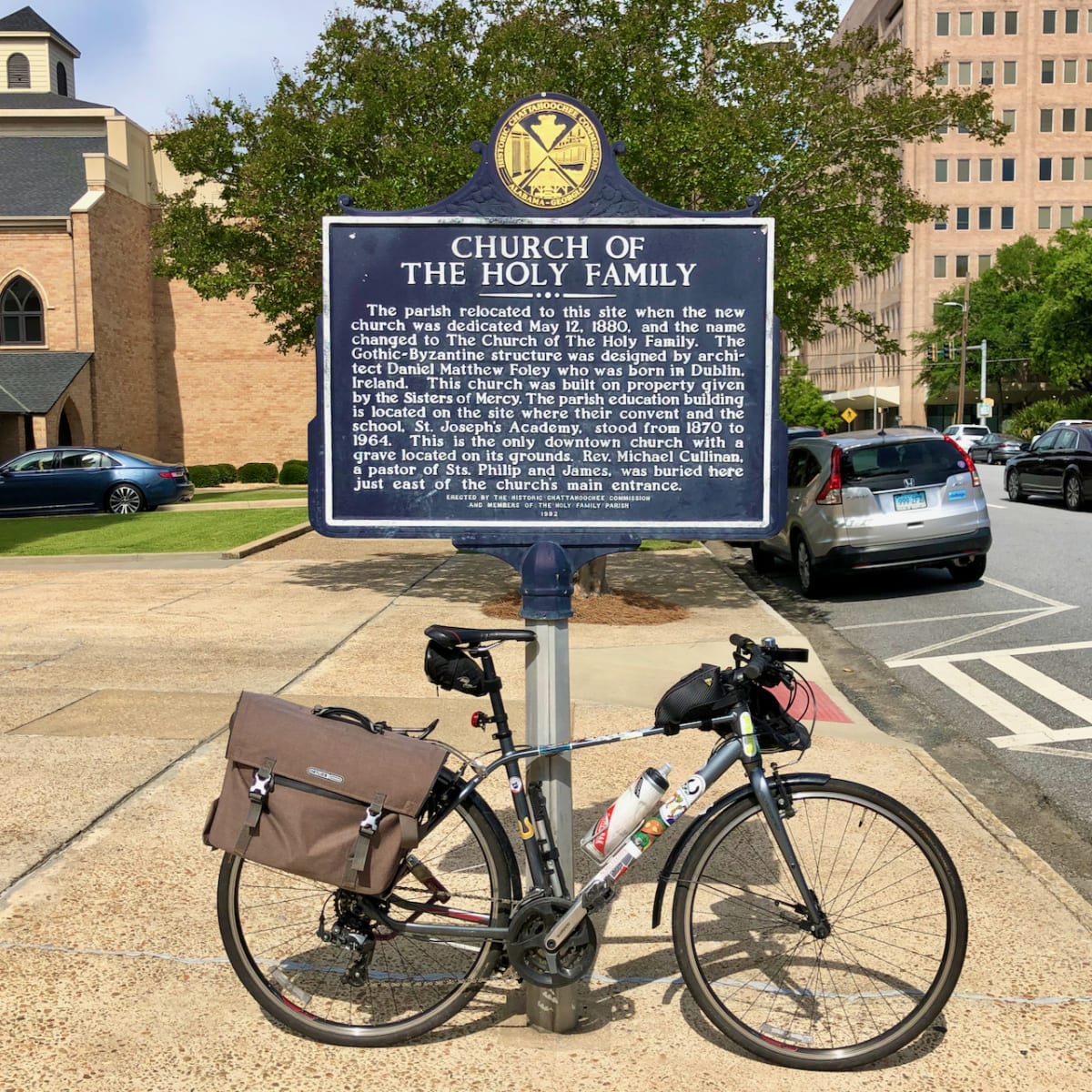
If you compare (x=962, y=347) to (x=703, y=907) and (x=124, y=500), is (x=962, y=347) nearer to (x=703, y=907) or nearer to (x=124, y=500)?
(x=124, y=500)

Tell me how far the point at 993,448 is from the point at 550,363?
51.6 m

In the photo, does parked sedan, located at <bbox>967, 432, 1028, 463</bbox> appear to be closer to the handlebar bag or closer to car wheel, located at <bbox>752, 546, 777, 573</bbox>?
car wheel, located at <bbox>752, 546, 777, 573</bbox>

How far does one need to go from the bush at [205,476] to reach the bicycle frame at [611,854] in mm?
37940

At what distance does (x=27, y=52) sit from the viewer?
194 ft

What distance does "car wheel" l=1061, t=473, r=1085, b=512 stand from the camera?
951 inches

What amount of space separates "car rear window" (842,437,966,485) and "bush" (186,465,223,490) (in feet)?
97.1

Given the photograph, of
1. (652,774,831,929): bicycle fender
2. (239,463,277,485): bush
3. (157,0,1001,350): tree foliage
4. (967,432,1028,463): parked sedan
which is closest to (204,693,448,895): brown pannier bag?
(652,774,831,929): bicycle fender

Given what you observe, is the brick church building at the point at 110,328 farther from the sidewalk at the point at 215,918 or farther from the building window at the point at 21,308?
the sidewalk at the point at 215,918

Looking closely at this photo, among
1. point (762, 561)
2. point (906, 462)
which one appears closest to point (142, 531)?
point (762, 561)

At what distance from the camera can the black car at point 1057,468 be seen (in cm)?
2423

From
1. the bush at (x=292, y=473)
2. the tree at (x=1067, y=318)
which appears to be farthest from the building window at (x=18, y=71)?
the tree at (x=1067, y=318)

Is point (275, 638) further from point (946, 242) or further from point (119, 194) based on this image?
point (946, 242)

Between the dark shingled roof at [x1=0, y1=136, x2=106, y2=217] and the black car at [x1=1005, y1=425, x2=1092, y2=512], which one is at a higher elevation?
the dark shingled roof at [x1=0, y1=136, x2=106, y2=217]

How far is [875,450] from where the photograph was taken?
1421cm
